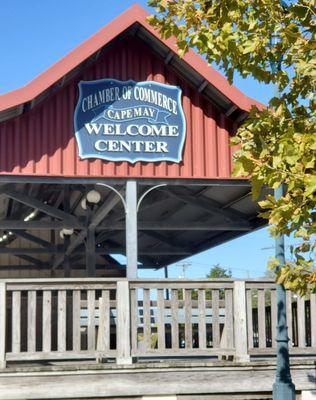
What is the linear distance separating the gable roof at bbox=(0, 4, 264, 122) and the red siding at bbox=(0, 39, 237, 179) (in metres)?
0.16

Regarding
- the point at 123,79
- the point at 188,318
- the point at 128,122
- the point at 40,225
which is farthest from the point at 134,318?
the point at 40,225

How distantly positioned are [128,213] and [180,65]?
8.92ft

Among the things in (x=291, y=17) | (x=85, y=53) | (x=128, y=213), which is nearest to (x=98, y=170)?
(x=128, y=213)

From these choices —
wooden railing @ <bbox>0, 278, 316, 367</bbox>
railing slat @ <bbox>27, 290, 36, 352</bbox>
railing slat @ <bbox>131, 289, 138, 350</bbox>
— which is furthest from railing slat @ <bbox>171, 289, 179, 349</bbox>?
railing slat @ <bbox>27, 290, 36, 352</bbox>

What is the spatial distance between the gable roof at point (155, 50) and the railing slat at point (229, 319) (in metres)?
3.28

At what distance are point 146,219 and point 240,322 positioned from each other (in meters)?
7.71

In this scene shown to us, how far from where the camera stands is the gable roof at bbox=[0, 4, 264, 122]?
12.1 metres

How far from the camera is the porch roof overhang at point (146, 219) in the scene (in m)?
15.6

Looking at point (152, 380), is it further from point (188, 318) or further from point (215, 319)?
point (215, 319)

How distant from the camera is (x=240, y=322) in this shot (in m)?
11.5

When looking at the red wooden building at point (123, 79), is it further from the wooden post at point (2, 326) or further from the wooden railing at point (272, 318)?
the wooden post at point (2, 326)

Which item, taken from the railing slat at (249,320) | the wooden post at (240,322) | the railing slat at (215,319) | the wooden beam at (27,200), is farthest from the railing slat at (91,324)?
the wooden beam at (27,200)

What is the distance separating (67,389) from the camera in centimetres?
1079

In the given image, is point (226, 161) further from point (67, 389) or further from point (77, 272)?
point (77, 272)
